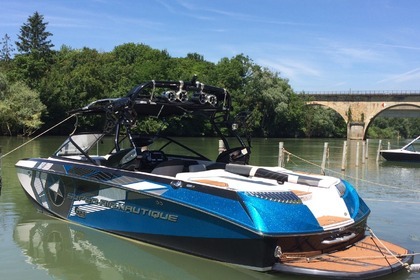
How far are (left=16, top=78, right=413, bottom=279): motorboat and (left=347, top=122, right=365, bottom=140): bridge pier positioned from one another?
71638 mm

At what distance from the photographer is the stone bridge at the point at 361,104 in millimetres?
73000

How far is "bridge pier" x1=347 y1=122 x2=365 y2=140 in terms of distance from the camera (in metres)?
76.5

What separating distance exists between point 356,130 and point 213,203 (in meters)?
75.8

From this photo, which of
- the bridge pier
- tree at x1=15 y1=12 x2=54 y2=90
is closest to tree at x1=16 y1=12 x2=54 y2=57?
tree at x1=15 y1=12 x2=54 y2=90

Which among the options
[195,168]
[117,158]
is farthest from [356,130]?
[117,158]

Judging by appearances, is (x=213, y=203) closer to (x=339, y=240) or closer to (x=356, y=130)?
(x=339, y=240)

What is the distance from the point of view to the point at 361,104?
77938mm

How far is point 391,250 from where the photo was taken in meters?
6.07

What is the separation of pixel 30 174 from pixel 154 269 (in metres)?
4.07

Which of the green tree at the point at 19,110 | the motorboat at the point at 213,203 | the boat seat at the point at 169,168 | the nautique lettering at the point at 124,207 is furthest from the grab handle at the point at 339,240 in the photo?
the green tree at the point at 19,110

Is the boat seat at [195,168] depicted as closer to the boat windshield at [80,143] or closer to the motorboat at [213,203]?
the motorboat at [213,203]

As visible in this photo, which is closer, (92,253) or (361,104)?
(92,253)

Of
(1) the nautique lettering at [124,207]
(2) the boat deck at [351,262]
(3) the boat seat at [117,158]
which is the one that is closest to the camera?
(2) the boat deck at [351,262]

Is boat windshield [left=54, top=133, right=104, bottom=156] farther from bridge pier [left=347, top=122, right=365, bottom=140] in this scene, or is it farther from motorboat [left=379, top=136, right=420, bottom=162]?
bridge pier [left=347, top=122, right=365, bottom=140]
